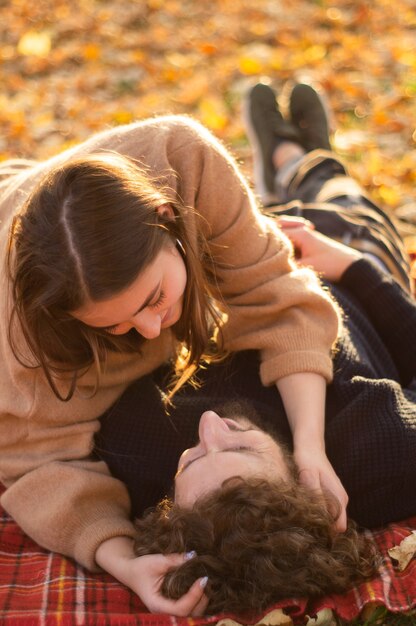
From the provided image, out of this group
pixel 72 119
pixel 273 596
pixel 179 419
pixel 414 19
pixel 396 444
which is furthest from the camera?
pixel 414 19

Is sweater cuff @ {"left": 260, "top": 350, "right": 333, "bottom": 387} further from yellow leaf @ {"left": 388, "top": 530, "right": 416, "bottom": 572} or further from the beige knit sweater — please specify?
yellow leaf @ {"left": 388, "top": 530, "right": 416, "bottom": 572}

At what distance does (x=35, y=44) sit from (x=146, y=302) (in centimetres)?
439

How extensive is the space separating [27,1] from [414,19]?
9.54ft

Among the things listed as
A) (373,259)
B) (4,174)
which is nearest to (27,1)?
(4,174)

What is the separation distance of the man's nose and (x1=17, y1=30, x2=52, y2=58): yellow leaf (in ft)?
14.4

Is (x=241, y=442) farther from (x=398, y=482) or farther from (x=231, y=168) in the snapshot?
(x=231, y=168)

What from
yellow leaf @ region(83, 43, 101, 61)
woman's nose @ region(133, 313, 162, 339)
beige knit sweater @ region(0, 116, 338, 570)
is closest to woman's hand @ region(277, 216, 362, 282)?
beige knit sweater @ region(0, 116, 338, 570)

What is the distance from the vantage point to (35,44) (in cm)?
584

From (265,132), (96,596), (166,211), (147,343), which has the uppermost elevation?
(166,211)

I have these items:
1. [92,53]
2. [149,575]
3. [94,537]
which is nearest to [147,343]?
[94,537]

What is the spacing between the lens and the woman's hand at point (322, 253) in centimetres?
287

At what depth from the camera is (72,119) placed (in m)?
5.09

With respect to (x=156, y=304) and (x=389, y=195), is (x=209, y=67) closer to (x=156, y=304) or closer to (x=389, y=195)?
(x=389, y=195)

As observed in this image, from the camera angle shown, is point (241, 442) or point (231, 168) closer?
point (241, 442)
